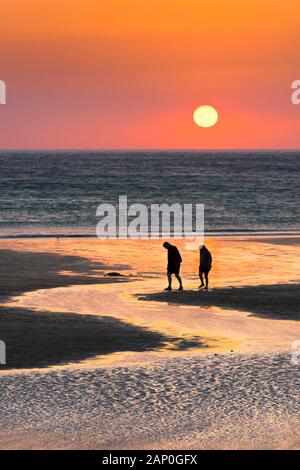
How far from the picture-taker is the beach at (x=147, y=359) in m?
12.0

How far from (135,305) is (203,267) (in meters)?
3.82

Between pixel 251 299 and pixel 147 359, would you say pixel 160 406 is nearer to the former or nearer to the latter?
pixel 147 359

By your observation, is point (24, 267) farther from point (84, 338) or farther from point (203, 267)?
point (84, 338)

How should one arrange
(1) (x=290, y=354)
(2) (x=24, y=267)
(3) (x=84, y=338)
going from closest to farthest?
(1) (x=290, y=354), (3) (x=84, y=338), (2) (x=24, y=267)

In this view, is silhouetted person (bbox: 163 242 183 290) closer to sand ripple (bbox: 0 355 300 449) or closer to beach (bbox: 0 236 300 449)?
beach (bbox: 0 236 300 449)

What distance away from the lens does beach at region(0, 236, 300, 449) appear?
12023 millimetres

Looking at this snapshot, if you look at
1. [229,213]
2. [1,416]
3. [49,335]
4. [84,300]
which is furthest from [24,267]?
[229,213]

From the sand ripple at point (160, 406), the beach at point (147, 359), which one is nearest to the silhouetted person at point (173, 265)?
the beach at point (147, 359)

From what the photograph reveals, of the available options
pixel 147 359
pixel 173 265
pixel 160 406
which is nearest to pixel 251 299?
pixel 173 265

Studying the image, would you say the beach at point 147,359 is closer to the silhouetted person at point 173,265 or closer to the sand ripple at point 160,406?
the sand ripple at point 160,406

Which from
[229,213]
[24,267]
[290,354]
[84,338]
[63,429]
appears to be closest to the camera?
[63,429]

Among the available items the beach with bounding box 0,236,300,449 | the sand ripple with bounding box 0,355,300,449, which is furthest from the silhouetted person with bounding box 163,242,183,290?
the sand ripple with bounding box 0,355,300,449

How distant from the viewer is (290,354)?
16.7 meters

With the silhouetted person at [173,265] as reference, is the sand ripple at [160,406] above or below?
below
